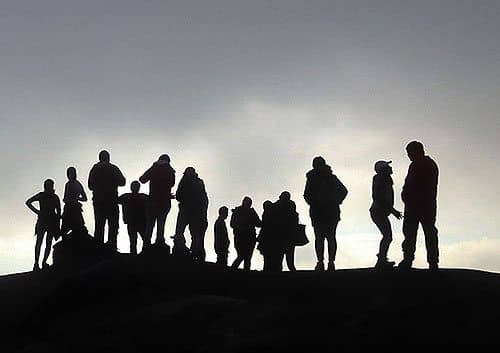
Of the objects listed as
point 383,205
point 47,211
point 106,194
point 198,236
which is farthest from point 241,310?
point 47,211

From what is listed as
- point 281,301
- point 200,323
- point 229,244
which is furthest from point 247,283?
point 229,244

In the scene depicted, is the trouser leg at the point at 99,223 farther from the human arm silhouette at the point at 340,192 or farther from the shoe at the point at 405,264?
the shoe at the point at 405,264

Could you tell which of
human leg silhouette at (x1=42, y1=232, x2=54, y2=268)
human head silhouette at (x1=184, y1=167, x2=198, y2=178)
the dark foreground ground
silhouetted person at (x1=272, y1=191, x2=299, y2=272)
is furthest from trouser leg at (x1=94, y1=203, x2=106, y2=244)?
silhouetted person at (x1=272, y1=191, x2=299, y2=272)

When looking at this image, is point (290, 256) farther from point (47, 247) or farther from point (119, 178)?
point (47, 247)

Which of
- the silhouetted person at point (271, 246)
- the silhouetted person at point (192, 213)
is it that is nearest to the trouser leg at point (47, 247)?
the silhouetted person at point (192, 213)

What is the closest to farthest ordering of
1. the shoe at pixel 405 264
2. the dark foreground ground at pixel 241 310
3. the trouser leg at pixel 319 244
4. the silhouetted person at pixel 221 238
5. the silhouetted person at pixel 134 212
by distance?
the dark foreground ground at pixel 241 310
the shoe at pixel 405 264
the trouser leg at pixel 319 244
the silhouetted person at pixel 134 212
the silhouetted person at pixel 221 238

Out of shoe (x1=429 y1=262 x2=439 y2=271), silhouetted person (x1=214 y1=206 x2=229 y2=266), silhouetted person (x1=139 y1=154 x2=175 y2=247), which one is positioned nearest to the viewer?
shoe (x1=429 y1=262 x2=439 y2=271)

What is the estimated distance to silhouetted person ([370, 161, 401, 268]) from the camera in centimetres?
1895

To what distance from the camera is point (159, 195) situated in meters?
20.3

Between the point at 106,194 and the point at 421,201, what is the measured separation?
7.93 m

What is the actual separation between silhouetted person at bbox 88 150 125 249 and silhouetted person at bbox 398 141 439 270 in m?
7.37

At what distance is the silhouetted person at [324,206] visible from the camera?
19688mm

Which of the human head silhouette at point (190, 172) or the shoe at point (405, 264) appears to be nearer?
the shoe at point (405, 264)

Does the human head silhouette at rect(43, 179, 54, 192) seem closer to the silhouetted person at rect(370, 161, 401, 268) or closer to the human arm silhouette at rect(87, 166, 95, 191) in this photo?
the human arm silhouette at rect(87, 166, 95, 191)
